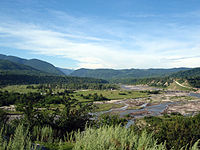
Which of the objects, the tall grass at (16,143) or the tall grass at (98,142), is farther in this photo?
the tall grass at (98,142)

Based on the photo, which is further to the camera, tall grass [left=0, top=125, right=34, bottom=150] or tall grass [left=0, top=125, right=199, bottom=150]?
tall grass [left=0, top=125, right=199, bottom=150]

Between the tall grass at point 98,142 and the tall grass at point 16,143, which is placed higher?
the tall grass at point 16,143

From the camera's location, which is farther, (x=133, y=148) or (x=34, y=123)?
(x=34, y=123)

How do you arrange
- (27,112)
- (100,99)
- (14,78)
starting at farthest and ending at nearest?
(14,78) < (100,99) < (27,112)

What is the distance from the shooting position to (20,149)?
7977 millimetres

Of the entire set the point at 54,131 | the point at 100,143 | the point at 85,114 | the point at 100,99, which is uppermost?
the point at 100,143

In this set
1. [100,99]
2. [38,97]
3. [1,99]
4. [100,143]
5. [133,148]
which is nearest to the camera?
[100,143]

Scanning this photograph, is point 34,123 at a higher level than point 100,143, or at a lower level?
lower

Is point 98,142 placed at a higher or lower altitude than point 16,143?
lower

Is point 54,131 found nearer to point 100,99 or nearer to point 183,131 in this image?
point 183,131

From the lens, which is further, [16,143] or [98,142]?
[98,142]

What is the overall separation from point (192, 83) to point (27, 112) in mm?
187495

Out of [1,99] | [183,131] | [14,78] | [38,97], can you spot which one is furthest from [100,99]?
[14,78]

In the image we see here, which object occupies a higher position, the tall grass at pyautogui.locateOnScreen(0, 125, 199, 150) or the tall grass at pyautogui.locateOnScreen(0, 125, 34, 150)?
the tall grass at pyautogui.locateOnScreen(0, 125, 34, 150)
